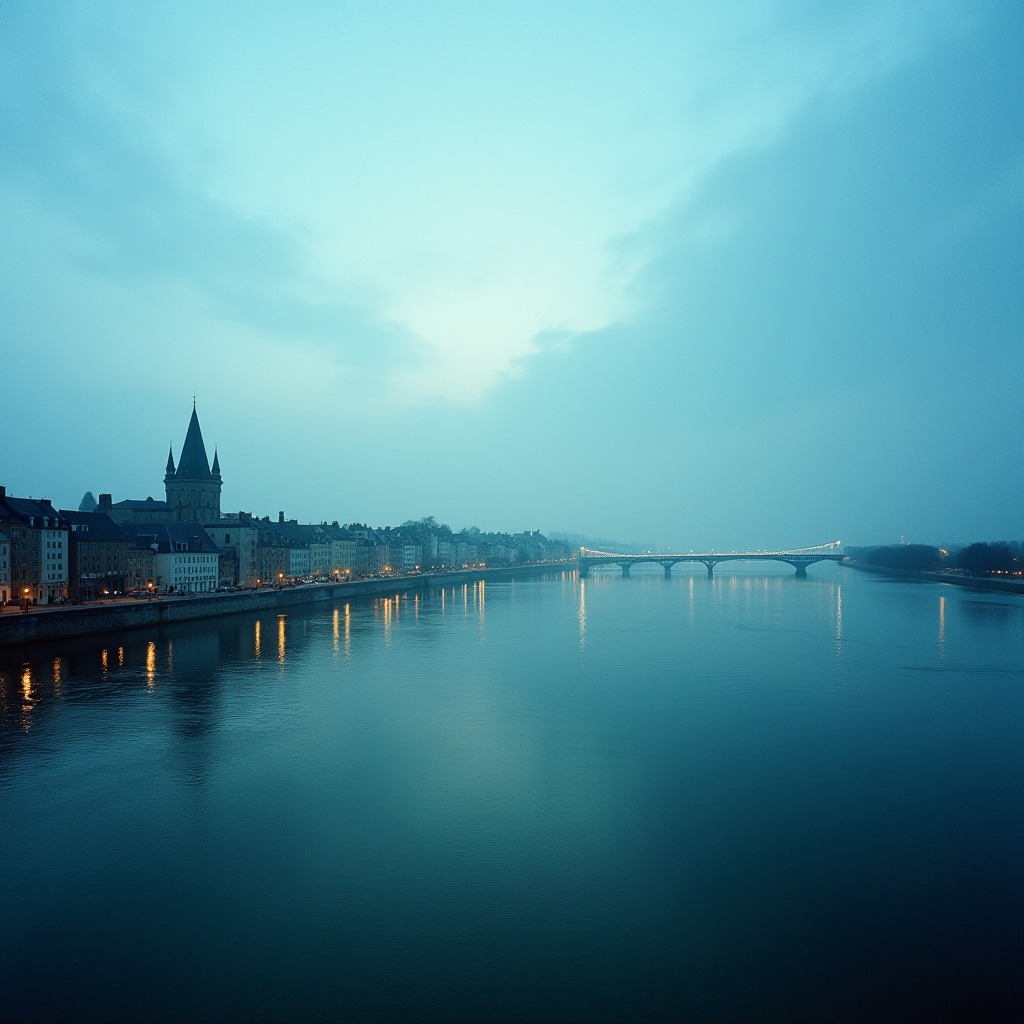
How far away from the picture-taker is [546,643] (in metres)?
41.6

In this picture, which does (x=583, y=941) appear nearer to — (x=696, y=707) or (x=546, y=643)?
(x=696, y=707)

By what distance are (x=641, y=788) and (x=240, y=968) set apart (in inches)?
371

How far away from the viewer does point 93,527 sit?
57.4 meters

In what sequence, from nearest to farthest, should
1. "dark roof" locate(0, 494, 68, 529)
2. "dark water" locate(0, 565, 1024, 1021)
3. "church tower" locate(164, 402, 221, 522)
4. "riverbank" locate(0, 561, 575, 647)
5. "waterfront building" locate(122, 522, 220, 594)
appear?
1. "dark water" locate(0, 565, 1024, 1021)
2. "riverbank" locate(0, 561, 575, 647)
3. "dark roof" locate(0, 494, 68, 529)
4. "waterfront building" locate(122, 522, 220, 594)
5. "church tower" locate(164, 402, 221, 522)

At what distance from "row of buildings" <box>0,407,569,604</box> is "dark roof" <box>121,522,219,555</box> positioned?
0.09m

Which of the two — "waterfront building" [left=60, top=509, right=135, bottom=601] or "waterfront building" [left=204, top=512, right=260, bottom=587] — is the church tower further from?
"waterfront building" [left=60, top=509, right=135, bottom=601]

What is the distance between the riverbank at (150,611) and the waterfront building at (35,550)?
17.2 feet

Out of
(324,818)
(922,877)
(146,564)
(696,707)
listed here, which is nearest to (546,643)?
(696,707)

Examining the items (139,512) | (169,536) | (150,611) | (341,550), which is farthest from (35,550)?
(341,550)

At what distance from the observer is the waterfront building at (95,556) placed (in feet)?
180

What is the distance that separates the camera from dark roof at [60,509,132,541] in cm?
5581

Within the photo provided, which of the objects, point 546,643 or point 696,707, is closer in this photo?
point 696,707

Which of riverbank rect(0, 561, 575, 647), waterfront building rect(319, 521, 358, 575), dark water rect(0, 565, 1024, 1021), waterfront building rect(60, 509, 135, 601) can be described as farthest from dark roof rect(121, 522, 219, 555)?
dark water rect(0, 565, 1024, 1021)

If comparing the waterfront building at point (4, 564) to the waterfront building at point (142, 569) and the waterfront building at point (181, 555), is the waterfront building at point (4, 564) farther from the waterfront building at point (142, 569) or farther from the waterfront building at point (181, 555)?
the waterfront building at point (181, 555)
